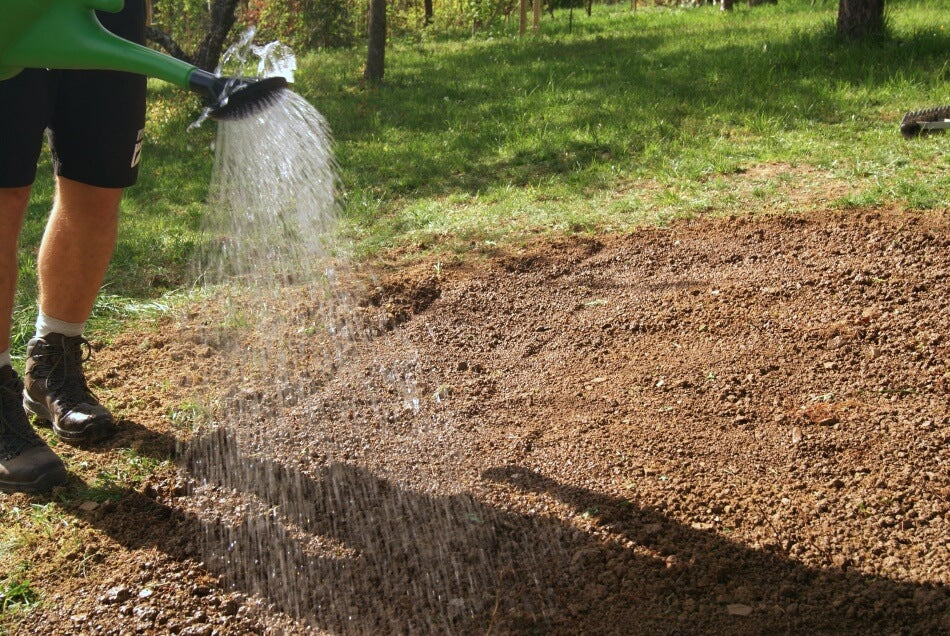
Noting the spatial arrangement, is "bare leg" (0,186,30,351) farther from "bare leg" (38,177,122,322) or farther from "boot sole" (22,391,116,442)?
"boot sole" (22,391,116,442)

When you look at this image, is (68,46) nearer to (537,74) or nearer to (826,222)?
(826,222)

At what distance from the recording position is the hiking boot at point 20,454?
2.19 m

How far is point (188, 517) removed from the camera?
2.10 m

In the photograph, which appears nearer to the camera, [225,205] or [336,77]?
[225,205]

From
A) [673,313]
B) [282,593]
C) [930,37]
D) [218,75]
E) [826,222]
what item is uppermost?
[930,37]

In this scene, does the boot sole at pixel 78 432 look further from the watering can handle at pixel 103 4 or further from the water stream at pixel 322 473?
the watering can handle at pixel 103 4

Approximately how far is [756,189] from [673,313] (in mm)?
1457

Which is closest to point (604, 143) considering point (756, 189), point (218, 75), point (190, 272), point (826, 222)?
point (756, 189)

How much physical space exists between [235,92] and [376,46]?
685 centimetres

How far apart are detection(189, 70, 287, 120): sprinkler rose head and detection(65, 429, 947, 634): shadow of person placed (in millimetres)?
943

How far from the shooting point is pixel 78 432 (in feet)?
7.92

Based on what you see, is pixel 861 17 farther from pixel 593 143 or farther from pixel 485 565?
pixel 485 565

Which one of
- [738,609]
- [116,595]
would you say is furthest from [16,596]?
[738,609]

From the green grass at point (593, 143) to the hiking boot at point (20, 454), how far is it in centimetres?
110
